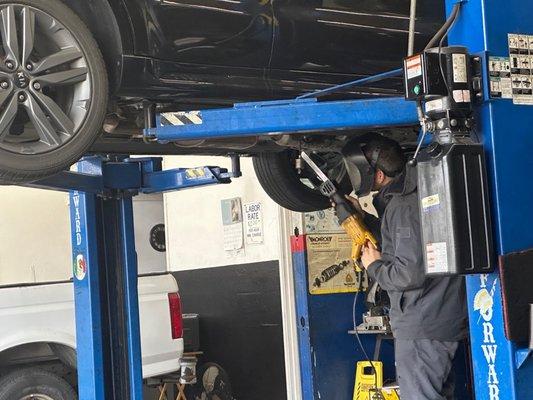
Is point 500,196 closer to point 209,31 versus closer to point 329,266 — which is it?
point 209,31

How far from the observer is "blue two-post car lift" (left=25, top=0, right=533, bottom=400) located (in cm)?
225

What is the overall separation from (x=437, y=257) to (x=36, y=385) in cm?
384

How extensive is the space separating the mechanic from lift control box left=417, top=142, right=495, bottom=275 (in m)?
0.92

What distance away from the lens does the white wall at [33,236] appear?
26.8 ft

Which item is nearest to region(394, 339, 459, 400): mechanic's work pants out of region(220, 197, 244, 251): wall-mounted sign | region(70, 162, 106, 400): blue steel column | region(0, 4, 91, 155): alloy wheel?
region(70, 162, 106, 400): blue steel column

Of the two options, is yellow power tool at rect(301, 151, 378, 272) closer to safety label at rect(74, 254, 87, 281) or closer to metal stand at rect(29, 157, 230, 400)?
metal stand at rect(29, 157, 230, 400)

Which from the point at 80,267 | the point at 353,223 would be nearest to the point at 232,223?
the point at 80,267

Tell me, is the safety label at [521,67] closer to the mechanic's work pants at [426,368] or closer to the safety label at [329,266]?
the mechanic's work pants at [426,368]

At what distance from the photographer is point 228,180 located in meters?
4.03

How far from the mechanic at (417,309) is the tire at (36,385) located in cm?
286

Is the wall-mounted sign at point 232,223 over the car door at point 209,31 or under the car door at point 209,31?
under

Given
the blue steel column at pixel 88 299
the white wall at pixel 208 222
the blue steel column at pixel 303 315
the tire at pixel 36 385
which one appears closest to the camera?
the blue steel column at pixel 88 299

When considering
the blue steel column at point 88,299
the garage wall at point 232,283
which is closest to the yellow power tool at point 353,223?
the blue steel column at point 88,299

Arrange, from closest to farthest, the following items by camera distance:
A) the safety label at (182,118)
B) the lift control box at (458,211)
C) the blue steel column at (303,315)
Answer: the lift control box at (458,211) < the safety label at (182,118) < the blue steel column at (303,315)
